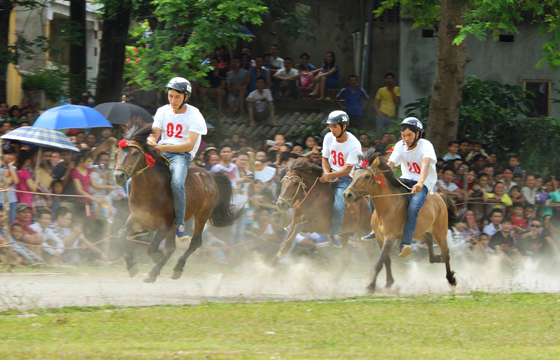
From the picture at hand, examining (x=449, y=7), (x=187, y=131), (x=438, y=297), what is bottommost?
(x=438, y=297)

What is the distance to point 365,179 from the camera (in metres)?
11.1

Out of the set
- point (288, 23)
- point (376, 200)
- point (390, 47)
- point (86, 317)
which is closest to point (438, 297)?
point (376, 200)

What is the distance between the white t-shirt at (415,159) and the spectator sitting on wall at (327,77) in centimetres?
1100

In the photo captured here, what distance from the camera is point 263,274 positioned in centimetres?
1226

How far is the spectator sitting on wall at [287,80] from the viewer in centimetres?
2237

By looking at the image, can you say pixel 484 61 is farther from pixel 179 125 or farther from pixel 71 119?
pixel 179 125

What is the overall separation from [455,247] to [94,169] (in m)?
6.93

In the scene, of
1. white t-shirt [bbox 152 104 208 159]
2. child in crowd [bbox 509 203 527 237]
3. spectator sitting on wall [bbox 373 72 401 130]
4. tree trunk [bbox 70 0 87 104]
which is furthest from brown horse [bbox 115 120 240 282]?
spectator sitting on wall [bbox 373 72 401 130]

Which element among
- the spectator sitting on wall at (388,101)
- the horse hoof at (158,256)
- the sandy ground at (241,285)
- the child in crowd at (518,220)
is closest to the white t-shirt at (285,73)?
the spectator sitting on wall at (388,101)

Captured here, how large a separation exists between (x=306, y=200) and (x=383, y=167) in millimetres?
1502

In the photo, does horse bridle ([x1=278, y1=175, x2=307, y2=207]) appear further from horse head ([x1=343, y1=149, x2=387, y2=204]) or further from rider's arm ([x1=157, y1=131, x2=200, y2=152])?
rider's arm ([x1=157, y1=131, x2=200, y2=152])

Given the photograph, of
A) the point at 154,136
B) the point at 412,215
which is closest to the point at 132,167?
the point at 154,136

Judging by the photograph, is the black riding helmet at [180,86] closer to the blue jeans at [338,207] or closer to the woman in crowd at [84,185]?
the blue jeans at [338,207]

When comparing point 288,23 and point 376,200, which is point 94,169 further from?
point 288,23
